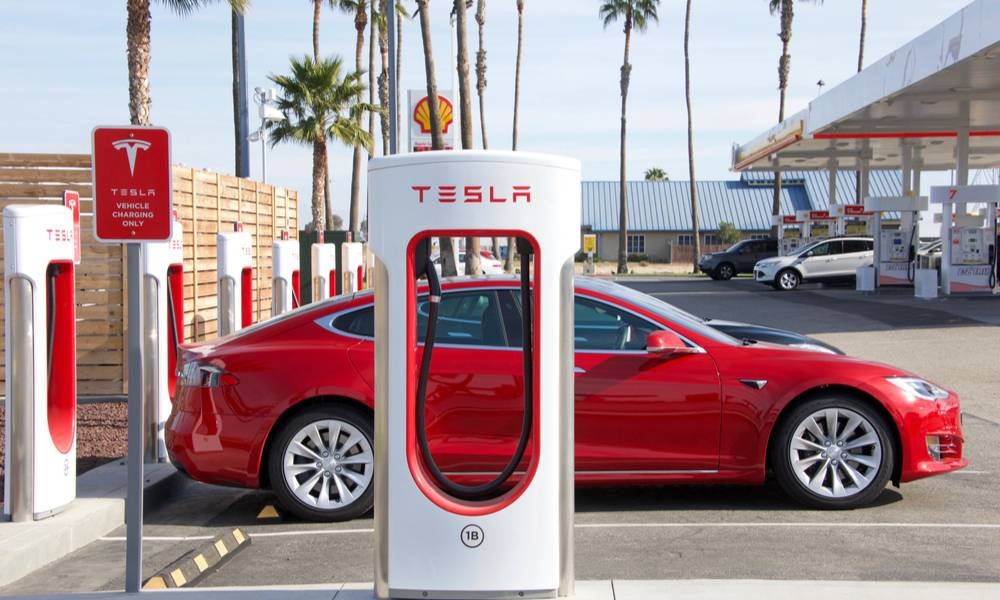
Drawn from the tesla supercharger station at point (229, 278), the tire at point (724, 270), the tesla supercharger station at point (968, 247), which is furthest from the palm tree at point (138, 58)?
the tire at point (724, 270)

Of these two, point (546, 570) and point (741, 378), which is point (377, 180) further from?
point (741, 378)

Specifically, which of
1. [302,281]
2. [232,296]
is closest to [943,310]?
[302,281]

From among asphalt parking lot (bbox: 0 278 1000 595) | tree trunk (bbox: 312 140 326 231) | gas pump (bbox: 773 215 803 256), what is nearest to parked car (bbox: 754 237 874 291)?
gas pump (bbox: 773 215 803 256)

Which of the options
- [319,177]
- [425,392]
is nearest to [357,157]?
[319,177]

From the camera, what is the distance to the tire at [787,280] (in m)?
36.5

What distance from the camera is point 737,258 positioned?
47.2m

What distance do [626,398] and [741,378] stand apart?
0.74 meters

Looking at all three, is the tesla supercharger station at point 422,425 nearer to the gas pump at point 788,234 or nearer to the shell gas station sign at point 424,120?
the shell gas station sign at point 424,120

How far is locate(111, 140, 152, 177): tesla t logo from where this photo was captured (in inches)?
214

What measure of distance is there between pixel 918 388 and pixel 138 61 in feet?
47.7

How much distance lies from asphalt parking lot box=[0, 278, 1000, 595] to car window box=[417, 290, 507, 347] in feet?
4.14

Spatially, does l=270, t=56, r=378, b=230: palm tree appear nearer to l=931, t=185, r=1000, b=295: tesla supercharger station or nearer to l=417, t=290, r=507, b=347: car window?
l=931, t=185, r=1000, b=295: tesla supercharger station

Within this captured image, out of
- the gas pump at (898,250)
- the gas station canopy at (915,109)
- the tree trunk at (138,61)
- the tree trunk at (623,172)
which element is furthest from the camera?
the tree trunk at (623,172)

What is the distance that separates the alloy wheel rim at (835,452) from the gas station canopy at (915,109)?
13.7 metres
